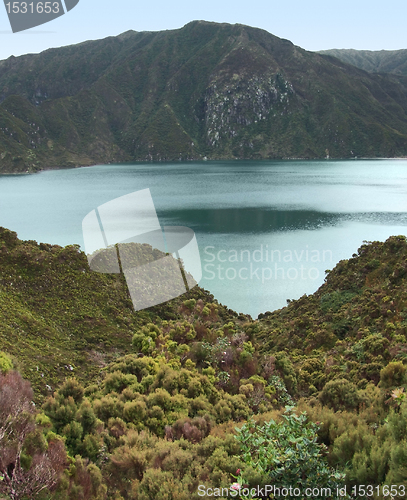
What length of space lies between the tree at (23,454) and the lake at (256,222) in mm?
18633

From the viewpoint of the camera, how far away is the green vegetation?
229 inches

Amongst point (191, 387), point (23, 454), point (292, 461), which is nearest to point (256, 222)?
point (191, 387)

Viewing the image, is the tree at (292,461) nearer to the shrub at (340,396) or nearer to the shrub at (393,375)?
the shrub at (340,396)

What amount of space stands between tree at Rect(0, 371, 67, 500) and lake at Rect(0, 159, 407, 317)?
734 inches

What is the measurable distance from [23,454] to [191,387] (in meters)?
5.54

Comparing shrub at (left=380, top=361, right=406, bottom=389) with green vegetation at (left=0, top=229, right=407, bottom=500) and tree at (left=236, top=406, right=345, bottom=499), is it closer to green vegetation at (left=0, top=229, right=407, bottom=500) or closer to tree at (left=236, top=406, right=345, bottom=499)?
green vegetation at (left=0, top=229, right=407, bottom=500)

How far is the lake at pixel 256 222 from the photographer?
2862cm

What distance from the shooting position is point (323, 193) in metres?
69.1

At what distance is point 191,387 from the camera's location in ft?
35.3

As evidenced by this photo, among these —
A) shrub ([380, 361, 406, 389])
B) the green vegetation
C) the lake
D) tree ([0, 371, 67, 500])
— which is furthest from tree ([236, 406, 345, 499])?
the lake

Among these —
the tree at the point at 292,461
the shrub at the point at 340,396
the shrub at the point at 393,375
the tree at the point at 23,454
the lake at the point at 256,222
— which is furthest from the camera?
the lake at the point at 256,222

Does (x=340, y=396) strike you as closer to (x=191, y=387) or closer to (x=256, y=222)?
(x=191, y=387)

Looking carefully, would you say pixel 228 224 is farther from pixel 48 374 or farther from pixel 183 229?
pixel 48 374

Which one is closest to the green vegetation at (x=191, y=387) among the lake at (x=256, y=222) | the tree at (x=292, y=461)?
the tree at (x=292, y=461)
